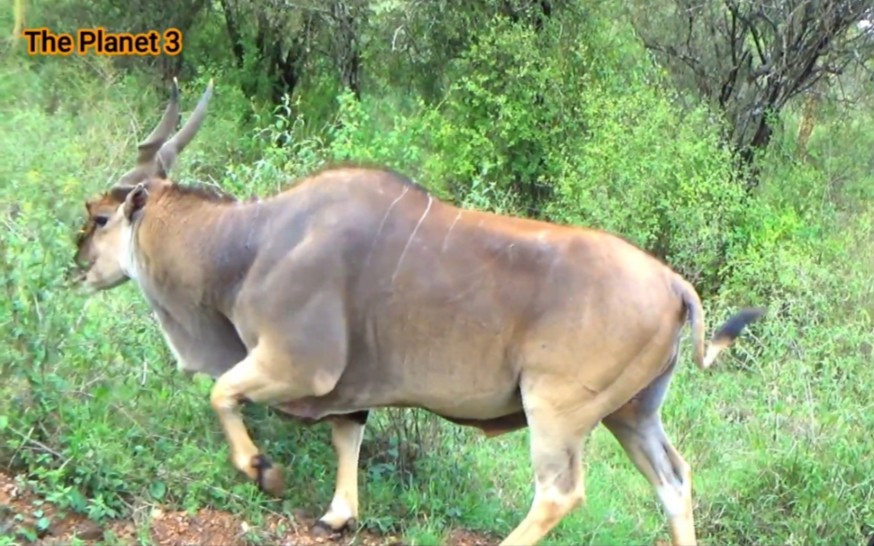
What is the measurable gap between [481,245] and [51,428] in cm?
184

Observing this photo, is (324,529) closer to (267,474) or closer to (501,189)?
(267,474)

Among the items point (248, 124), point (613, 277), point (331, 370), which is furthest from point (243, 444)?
point (248, 124)

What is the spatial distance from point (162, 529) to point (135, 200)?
1.47 metres

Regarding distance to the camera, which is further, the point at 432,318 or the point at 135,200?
the point at 135,200

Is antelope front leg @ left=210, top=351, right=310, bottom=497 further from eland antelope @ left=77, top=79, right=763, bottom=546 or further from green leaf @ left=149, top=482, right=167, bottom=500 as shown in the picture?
green leaf @ left=149, top=482, right=167, bottom=500

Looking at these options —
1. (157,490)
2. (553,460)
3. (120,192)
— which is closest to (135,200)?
(120,192)

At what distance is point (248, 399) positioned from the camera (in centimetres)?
483

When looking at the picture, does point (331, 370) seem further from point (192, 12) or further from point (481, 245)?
point (192, 12)

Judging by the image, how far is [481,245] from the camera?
4797 millimetres

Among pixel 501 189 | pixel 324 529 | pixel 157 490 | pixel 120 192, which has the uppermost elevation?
pixel 120 192

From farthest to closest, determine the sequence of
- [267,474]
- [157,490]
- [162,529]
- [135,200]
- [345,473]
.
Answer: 1. [135,200]
2. [345,473]
3. [267,474]
4. [157,490]
5. [162,529]

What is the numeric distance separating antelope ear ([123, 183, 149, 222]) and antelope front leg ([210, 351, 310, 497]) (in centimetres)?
90

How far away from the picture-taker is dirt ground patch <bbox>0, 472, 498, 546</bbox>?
432cm

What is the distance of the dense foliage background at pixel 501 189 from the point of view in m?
5.01
